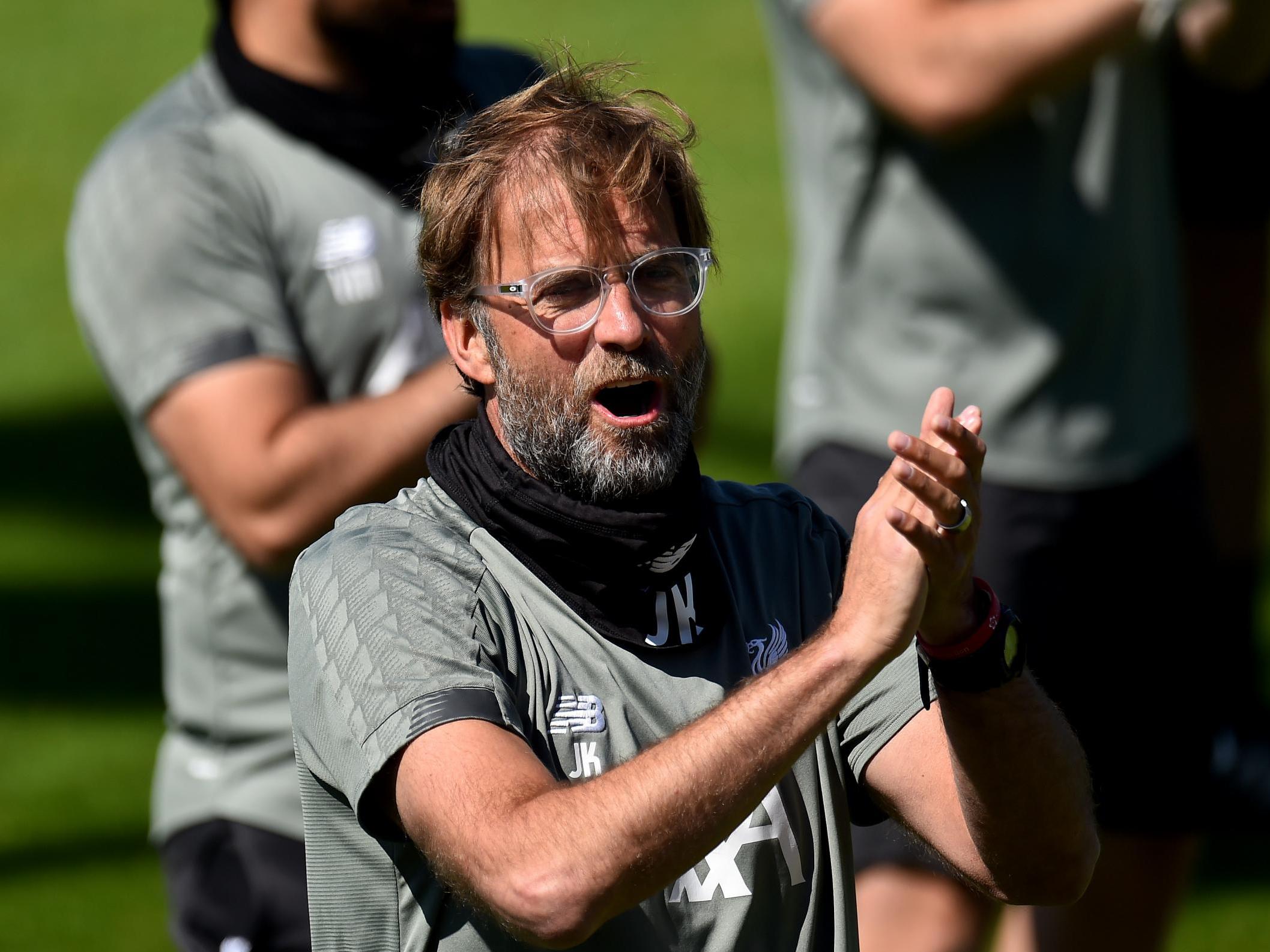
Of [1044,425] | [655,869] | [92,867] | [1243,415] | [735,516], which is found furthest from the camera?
[92,867]

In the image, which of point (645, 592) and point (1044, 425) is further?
point (1044, 425)

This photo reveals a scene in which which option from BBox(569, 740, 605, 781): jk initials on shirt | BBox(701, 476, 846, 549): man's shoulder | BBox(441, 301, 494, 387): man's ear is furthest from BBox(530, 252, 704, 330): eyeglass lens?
BBox(569, 740, 605, 781): jk initials on shirt

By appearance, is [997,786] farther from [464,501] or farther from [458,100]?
[458,100]

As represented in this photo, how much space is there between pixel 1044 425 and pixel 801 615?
4.77 feet

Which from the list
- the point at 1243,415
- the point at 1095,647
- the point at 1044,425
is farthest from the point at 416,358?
the point at 1243,415

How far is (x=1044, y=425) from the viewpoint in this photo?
3.79 meters

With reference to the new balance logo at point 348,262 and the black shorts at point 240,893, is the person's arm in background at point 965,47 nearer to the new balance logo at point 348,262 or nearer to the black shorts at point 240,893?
the new balance logo at point 348,262

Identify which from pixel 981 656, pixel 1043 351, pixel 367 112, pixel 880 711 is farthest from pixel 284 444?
pixel 1043 351

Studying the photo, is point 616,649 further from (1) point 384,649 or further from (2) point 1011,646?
(2) point 1011,646

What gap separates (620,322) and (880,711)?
24.3 inches

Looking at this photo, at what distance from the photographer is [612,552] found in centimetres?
237

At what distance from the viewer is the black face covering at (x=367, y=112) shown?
3418mm

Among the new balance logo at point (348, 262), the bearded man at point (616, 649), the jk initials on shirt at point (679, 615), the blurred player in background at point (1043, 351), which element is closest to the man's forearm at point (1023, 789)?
the bearded man at point (616, 649)

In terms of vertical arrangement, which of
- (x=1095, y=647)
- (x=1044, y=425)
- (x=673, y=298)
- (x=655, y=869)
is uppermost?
(x=673, y=298)
